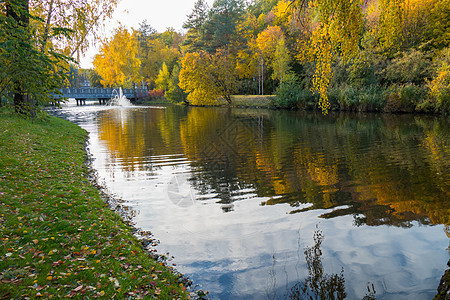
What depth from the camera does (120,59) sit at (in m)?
68.6

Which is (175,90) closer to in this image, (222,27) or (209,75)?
(209,75)

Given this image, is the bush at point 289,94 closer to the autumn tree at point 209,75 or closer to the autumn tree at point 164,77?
the autumn tree at point 209,75

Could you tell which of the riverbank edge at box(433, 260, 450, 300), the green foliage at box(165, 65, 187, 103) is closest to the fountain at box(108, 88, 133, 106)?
the green foliage at box(165, 65, 187, 103)

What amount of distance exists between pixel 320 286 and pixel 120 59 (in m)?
72.8

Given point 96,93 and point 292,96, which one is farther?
point 96,93

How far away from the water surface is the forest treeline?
9.95 ft

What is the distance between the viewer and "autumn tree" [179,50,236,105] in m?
53.4

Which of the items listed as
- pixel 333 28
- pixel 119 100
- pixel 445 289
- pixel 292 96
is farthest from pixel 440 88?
pixel 119 100

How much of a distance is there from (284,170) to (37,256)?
898 cm

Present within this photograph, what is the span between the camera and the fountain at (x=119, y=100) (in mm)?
66881

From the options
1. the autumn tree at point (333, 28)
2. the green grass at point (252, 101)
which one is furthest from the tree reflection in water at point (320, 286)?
the green grass at point (252, 101)

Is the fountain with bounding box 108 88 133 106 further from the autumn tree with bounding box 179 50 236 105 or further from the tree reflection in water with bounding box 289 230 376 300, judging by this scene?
the tree reflection in water with bounding box 289 230 376 300

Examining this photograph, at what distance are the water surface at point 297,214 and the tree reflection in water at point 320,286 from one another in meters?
0.02

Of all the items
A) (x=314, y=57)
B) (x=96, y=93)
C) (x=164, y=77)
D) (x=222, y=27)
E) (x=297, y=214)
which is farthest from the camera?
(x=164, y=77)
